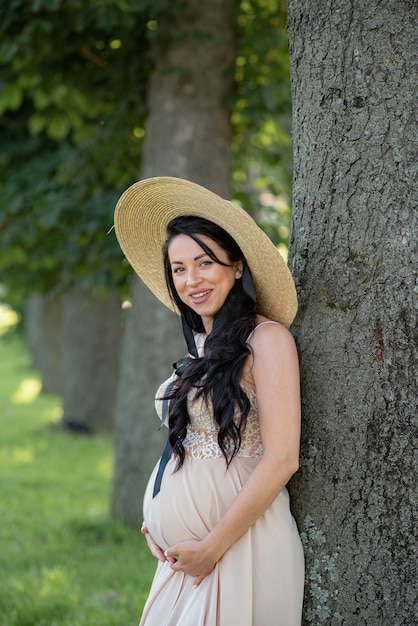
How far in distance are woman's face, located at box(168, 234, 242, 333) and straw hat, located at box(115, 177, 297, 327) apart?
3.0 inches

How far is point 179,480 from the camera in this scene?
2537 mm

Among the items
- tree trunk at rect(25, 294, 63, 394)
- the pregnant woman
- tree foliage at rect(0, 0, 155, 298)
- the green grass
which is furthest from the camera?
tree trunk at rect(25, 294, 63, 394)

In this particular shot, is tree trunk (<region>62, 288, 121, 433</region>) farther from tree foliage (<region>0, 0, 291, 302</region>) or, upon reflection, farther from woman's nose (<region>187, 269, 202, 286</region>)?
woman's nose (<region>187, 269, 202, 286</region>)

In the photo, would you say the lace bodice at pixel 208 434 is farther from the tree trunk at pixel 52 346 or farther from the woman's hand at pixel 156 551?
the tree trunk at pixel 52 346

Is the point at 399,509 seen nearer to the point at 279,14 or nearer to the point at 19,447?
the point at 279,14

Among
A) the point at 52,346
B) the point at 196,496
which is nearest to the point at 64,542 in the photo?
the point at 196,496

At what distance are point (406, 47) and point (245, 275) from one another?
0.87 meters

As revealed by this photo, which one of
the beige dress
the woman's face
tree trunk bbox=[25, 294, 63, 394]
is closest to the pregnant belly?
the beige dress

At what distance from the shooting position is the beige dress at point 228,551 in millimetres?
2389

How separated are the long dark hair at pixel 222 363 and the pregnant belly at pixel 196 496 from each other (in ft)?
0.16

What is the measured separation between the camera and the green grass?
14.2ft

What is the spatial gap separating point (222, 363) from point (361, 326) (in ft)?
1.45

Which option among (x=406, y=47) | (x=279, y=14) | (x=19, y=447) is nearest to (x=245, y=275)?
(x=406, y=47)

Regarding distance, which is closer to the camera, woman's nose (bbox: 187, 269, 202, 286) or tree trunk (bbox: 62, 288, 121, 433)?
woman's nose (bbox: 187, 269, 202, 286)
